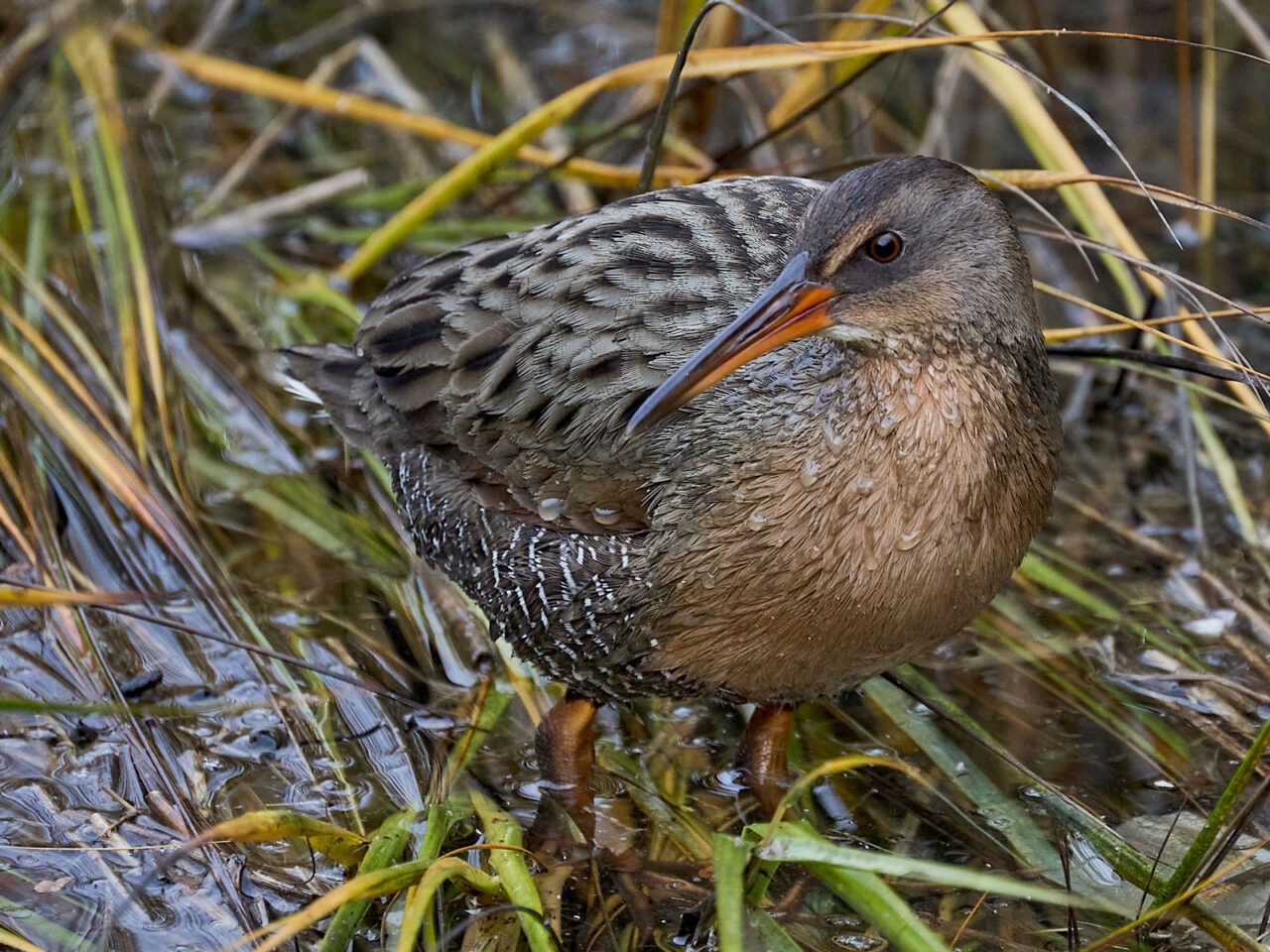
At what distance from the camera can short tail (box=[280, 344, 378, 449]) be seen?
12.3ft

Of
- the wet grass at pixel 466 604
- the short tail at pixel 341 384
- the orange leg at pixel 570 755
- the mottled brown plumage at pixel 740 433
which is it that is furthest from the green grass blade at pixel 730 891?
the short tail at pixel 341 384

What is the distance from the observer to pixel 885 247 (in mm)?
2768

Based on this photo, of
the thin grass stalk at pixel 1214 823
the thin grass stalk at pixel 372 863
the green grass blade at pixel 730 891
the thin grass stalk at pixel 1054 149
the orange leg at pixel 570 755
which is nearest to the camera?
the green grass blade at pixel 730 891

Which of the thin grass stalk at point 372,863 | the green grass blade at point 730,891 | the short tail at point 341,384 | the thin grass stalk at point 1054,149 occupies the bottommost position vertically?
the thin grass stalk at point 372,863

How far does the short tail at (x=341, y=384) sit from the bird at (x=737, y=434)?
0.21m

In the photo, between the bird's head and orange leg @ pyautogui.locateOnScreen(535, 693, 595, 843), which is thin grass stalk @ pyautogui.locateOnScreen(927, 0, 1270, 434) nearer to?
the bird's head

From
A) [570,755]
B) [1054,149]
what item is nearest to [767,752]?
[570,755]

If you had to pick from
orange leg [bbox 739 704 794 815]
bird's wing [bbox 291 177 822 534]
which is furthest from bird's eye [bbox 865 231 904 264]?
orange leg [bbox 739 704 794 815]

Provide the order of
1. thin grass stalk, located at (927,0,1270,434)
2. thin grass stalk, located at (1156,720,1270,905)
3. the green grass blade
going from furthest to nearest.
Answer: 1. thin grass stalk, located at (927,0,1270,434)
2. thin grass stalk, located at (1156,720,1270,905)
3. the green grass blade

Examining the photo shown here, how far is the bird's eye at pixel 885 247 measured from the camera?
2766 millimetres

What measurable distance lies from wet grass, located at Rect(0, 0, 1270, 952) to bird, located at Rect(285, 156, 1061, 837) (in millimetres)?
335

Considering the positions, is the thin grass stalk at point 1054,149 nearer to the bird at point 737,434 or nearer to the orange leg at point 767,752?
the bird at point 737,434

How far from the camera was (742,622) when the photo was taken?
2.97 m

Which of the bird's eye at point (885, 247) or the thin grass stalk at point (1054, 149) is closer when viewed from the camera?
the bird's eye at point (885, 247)
